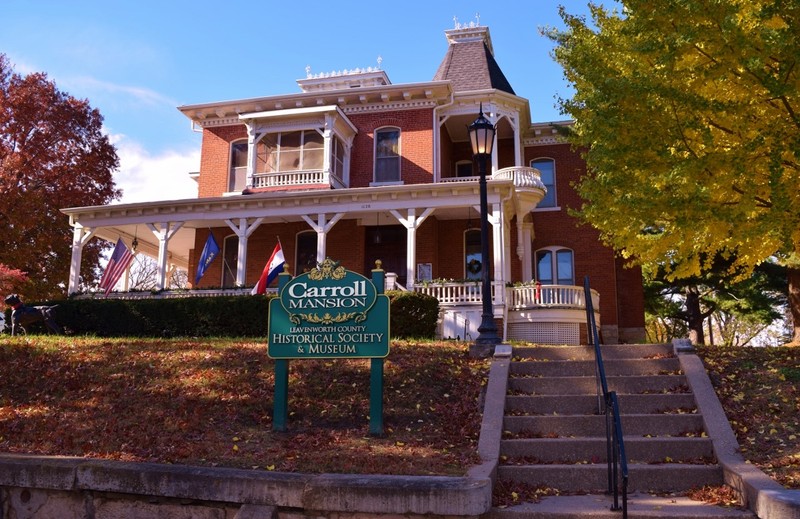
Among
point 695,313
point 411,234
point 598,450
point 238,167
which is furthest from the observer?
point 695,313

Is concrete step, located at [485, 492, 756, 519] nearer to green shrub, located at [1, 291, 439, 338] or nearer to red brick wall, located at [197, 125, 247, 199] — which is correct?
green shrub, located at [1, 291, 439, 338]

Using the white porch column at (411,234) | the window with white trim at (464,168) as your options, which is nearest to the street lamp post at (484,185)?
the white porch column at (411,234)

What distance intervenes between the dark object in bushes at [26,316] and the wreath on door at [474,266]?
12.8 m

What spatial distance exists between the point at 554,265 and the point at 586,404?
16110mm

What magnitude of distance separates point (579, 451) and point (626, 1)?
7042 millimetres

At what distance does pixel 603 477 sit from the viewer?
6.89 m

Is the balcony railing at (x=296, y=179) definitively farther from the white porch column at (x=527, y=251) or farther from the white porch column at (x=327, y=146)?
the white porch column at (x=527, y=251)

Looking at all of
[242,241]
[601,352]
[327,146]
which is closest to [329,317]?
[601,352]

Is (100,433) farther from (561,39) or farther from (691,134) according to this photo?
(561,39)

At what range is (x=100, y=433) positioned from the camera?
815 centimetres

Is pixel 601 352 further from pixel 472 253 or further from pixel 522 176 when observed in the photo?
pixel 472 253

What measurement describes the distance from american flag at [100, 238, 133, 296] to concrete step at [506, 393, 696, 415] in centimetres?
1401

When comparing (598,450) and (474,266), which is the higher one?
(474,266)

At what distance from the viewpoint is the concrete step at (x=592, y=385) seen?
9.05 m
